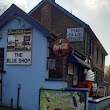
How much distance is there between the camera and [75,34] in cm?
2323

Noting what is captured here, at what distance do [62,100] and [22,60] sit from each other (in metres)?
4.34

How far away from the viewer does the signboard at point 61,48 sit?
46.4 feet

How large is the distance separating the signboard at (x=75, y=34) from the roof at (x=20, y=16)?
8.54 metres

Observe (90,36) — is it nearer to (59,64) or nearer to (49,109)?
(59,64)

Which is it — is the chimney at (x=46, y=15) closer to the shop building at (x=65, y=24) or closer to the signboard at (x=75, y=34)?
the shop building at (x=65, y=24)

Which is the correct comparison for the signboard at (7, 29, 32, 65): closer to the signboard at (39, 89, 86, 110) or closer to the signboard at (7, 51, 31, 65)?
the signboard at (7, 51, 31, 65)

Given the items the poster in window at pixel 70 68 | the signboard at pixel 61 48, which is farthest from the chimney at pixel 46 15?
the signboard at pixel 61 48

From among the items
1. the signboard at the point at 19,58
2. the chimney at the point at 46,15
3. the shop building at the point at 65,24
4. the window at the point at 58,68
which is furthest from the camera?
the chimney at the point at 46,15

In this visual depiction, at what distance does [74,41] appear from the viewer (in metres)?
23.1

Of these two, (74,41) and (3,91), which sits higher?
(74,41)

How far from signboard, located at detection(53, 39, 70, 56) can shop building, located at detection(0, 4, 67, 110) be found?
62cm

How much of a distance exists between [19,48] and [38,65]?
1.62 meters

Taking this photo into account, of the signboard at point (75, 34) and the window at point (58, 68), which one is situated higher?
the signboard at point (75, 34)

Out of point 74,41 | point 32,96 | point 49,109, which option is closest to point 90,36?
point 74,41
